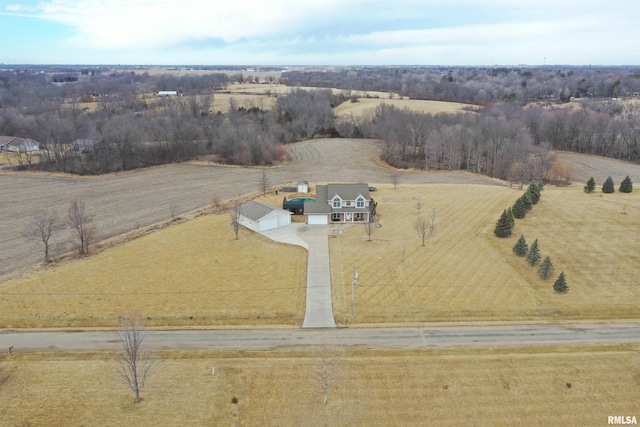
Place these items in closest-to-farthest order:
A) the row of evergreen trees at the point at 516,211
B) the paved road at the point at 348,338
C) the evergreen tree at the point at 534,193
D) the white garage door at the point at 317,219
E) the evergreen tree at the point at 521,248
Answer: the paved road at the point at 348,338, the evergreen tree at the point at 521,248, the row of evergreen trees at the point at 516,211, the white garage door at the point at 317,219, the evergreen tree at the point at 534,193

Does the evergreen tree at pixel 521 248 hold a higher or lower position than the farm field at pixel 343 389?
higher

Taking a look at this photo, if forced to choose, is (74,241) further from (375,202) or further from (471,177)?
(471,177)

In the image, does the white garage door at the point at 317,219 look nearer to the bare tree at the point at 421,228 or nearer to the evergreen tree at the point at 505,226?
the bare tree at the point at 421,228

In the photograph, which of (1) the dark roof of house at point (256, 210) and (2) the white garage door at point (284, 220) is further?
(2) the white garage door at point (284, 220)

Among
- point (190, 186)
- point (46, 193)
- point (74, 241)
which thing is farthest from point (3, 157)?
point (74, 241)

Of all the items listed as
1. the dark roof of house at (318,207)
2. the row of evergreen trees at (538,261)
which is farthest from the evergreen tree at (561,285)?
the dark roof of house at (318,207)

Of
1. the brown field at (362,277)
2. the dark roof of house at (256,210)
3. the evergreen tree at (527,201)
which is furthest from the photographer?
the evergreen tree at (527,201)
